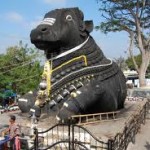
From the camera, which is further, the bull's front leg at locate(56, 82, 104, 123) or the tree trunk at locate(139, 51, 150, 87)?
the tree trunk at locate(139, 51, 150, 87)

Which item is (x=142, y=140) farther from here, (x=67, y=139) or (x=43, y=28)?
(x=43, y=28)

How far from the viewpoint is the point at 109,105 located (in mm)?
11844

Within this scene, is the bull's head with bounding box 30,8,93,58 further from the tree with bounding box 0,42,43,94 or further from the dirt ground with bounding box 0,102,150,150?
the tree with bounding box 0,42,43,94

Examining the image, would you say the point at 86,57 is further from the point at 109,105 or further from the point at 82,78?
the point at 109,105

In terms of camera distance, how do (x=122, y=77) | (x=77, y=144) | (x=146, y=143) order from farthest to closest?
(x=122, y=77) < (x=146, y=143) < (x=77, y=144)

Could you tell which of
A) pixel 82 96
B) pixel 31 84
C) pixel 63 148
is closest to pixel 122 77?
pixel 82 96

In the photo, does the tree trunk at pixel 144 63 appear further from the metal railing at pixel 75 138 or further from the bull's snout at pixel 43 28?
the metal railing at pixel 75 138

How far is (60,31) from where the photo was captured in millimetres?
11758

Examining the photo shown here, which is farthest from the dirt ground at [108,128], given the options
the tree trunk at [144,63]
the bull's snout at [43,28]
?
the tree trunk at [144,63]

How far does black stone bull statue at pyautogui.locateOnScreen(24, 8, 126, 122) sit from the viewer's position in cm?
1134

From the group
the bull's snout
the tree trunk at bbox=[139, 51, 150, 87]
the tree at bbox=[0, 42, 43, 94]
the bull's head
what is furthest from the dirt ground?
the tree trunk at bbox=[139, 51, 150, 87]

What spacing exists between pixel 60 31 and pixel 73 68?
1.17 m

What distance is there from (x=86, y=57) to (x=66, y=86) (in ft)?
3.63

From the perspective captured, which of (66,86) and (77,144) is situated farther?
(66,86)
